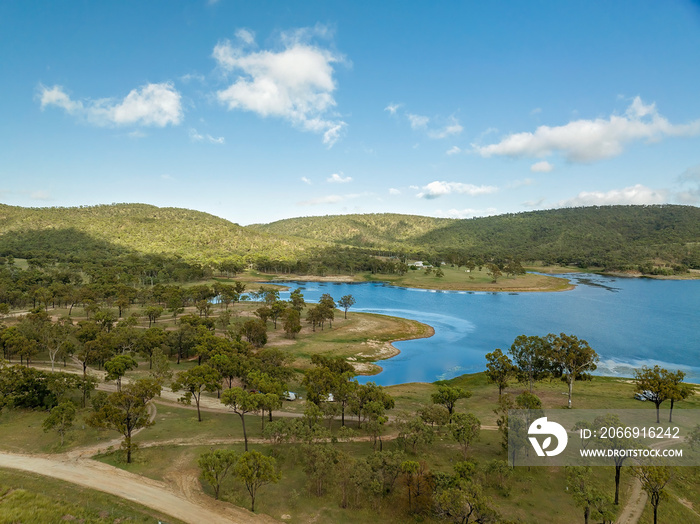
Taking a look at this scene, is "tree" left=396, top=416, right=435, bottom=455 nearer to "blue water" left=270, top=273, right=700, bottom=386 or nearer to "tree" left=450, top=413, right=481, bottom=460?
"tree" left=450, top=413, right=481, bottom=460

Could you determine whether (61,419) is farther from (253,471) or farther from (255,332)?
(255,332)

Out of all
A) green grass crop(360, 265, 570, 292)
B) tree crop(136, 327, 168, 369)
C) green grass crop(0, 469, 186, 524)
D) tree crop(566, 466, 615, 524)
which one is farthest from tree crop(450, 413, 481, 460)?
green grass crop(360, 265, 570, 292)

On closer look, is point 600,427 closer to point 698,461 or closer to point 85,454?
point 698,461

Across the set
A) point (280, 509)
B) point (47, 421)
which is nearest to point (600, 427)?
point (280, 509)

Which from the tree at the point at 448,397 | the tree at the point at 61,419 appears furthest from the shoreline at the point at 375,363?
the tree at the point at 61,419

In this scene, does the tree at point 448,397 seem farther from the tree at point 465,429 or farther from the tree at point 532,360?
the tree at point 532,360

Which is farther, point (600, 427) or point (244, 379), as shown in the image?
point (244, 379)
